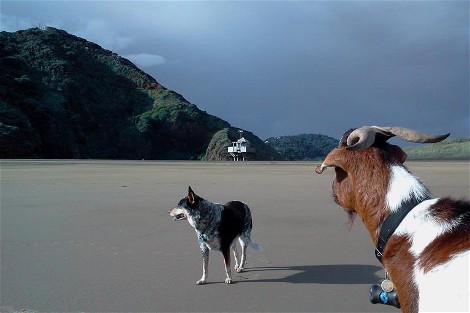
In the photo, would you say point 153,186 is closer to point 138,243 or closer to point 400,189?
point 138,243

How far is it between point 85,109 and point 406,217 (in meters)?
98.5

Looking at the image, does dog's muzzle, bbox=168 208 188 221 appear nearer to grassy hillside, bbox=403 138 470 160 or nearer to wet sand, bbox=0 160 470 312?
wet sand, bbox=0 160 470 312

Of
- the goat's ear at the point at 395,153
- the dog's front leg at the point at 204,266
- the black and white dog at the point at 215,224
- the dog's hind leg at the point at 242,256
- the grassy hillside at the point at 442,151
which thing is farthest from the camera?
the grassy hillside at the point at 442,151

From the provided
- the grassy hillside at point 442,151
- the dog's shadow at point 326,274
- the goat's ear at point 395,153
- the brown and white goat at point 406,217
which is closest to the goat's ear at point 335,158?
the brown and white goat at point 406,217

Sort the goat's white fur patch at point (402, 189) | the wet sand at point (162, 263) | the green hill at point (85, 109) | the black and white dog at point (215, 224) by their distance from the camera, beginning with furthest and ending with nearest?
the green hill at point (85, 109) < the black and white dog at point (215, 224) < the wet sand at point (162, 263) < the goat's white fur patch at point (402, 189)

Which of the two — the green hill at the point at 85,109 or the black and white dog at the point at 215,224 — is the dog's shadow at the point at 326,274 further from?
the green hill at the point at 85,109

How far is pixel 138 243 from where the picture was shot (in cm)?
741

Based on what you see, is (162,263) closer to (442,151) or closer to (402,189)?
(402,189)

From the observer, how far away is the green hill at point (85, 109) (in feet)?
262

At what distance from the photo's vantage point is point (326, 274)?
19.6 feet

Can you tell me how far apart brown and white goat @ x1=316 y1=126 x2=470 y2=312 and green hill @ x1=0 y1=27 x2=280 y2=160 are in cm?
6895

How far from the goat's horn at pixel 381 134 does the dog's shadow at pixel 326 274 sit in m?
3.47

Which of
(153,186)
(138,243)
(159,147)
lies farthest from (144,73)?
(138,243)

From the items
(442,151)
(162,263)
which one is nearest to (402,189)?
(162,263)
